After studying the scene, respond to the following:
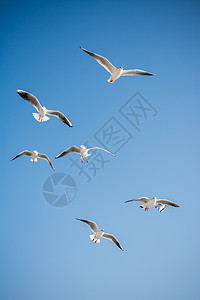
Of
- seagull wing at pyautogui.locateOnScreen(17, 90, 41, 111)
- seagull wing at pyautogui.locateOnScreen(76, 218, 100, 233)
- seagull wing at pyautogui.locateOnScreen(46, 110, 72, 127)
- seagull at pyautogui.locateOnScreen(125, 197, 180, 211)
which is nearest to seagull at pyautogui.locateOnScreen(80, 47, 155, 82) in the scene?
seagull wing at pyautogui.locateOnScreen(46, 110, 72, 127)

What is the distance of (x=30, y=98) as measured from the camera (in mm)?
10102

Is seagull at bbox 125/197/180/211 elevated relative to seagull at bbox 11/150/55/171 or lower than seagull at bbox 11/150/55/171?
elevated

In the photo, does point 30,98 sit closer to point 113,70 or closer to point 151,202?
point 113,70

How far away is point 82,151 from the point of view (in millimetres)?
11602

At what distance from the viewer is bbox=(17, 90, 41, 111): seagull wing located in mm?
9914

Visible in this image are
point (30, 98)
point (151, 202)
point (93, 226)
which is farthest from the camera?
point (151, 202)

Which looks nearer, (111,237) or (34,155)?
(111,237)

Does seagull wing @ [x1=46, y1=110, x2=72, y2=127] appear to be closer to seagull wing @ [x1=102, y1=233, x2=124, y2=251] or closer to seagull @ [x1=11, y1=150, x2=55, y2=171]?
seagull @ [x1=11, y1=150, x2=55, y2=171]

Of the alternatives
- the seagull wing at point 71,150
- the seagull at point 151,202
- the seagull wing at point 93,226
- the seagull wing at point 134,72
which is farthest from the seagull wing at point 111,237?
the seagull wing at point 134,72

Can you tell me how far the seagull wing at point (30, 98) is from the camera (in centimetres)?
991

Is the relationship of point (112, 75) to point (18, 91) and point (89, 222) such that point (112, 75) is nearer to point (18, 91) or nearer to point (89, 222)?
point (18, 91)

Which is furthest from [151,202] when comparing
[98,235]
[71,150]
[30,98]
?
[30,98]

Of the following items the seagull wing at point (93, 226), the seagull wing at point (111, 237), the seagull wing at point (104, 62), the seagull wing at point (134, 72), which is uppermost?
the seagull wing at point (134, 72)

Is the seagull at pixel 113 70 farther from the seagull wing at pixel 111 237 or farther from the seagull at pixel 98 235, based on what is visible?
the seagull wing at pixel 111 237
